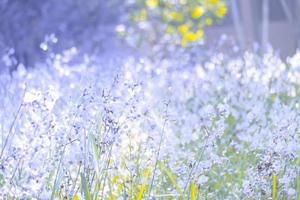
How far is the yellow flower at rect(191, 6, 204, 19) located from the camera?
9351 millimetres

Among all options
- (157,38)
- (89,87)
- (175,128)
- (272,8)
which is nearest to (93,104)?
(89,87)

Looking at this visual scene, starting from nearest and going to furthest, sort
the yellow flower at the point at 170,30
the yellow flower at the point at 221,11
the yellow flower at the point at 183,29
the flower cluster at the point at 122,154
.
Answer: the flower cluster at the point at 122,154
the yellow flower at the point at 221,11
the yellow flower at the point at 183,29
the yellow flower at the point at 170,30

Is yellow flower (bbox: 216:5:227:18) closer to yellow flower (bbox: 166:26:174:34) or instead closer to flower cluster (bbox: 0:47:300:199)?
yellow flower (bbox: 166:26:174:34)

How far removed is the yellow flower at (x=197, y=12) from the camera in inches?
368

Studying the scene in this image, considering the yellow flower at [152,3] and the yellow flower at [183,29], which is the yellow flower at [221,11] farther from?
the yellow flower at [152,3]

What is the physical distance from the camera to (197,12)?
9.36m

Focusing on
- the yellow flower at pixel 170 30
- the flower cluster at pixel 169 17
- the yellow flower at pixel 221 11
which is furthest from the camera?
the flower cluster at pixel 169 17

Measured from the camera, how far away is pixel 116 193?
246cm

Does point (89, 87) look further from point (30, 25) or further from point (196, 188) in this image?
point (30, 25)

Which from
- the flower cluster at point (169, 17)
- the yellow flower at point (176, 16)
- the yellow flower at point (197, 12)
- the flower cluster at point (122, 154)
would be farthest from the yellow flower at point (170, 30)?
the flower cluster at point (122, 154)

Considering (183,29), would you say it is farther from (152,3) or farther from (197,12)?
(152,3)

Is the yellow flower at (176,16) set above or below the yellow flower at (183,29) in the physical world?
above

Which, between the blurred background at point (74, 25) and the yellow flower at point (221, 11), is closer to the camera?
the blurred background at point (74, 25)

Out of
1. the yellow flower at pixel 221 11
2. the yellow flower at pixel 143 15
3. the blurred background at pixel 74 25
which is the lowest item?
the blurred background at pixel 74 25
